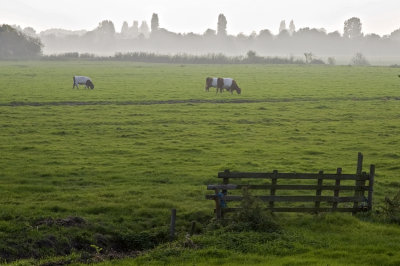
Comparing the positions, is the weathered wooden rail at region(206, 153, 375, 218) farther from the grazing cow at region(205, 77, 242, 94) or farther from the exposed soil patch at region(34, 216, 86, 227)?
the grazing cow at region(205, 77, 242, 94)

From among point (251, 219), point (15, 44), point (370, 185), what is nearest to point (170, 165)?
point (251, 219)

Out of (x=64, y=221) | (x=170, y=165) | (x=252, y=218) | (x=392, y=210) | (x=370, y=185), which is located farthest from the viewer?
(x=170, y=165)

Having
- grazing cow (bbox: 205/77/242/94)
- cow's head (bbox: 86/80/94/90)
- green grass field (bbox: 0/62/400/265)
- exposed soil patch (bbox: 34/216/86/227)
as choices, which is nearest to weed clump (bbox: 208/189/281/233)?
green grass field (bbox: 0/62/400/265)

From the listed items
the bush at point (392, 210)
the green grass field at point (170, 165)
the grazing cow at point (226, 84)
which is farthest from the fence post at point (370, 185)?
the grazing cow at point (226, 84)

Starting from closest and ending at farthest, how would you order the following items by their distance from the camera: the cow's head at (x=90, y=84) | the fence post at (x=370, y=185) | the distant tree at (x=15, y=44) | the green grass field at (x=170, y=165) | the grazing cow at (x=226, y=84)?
1. the green grass field at (x=170, y=165)
2. the fence post at (x=370, y=185)
3. the grazing cow at (x=226, y=84)
4. the cow's head at (x=90, y=84)
5. the distant tree at (x=15, y=44)

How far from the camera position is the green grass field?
40.7ft

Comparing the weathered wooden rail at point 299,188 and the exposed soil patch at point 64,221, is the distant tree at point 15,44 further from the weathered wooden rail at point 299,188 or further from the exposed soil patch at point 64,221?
the weathered wooden rail at point 299,188

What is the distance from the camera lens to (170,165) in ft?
71.7

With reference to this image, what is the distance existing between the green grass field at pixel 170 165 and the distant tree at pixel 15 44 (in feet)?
258

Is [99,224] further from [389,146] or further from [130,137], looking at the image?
[389,146]

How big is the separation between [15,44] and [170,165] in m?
111

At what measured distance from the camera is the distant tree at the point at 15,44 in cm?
12038

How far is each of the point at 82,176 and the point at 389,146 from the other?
15.1m

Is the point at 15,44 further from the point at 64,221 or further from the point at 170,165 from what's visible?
the point at 64,221
